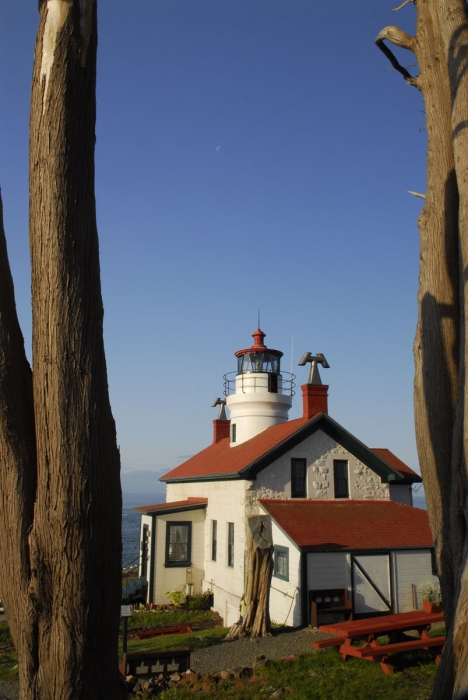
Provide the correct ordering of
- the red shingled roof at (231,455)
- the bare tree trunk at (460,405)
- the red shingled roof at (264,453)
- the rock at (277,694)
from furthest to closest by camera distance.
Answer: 1. the red shingled roof at (231,455)
2. the red shingled roof at (264,453)
3. the rock at (277,694)
4. the bare tree trunk at (460,405)

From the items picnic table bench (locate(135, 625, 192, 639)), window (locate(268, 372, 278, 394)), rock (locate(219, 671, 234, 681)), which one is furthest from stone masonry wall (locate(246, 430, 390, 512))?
rock (locate(219, 671, 234, 681))

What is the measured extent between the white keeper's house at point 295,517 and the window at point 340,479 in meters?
0.03

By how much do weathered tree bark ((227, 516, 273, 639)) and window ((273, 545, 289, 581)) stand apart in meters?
2.12

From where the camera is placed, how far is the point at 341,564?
1506 centimetres

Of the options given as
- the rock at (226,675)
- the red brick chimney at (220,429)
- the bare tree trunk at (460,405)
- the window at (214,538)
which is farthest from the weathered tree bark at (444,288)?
the red brick chimney at (220,429)

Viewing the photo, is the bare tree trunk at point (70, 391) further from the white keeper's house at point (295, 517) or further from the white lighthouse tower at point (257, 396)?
the white lighthouse tower at point (257, 396)

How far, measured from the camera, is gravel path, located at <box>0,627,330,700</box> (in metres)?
10.6

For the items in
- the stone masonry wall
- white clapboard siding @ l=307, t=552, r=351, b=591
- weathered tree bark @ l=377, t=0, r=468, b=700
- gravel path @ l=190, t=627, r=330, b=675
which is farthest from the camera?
the stone masonry wall

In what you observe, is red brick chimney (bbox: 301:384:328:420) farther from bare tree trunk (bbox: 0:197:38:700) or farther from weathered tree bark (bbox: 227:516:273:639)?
bare tree trunk (bbox: 0:197:38:700)

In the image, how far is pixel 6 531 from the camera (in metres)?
3.23

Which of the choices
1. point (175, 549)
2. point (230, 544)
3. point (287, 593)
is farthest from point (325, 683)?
point (175, 549)

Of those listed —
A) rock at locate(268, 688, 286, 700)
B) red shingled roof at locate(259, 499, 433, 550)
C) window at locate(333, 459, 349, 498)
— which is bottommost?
rock at locate(268, 688, 286, 700)

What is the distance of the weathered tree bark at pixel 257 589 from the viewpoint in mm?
13023

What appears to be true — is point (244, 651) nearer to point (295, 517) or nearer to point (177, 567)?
point (295, 517)
